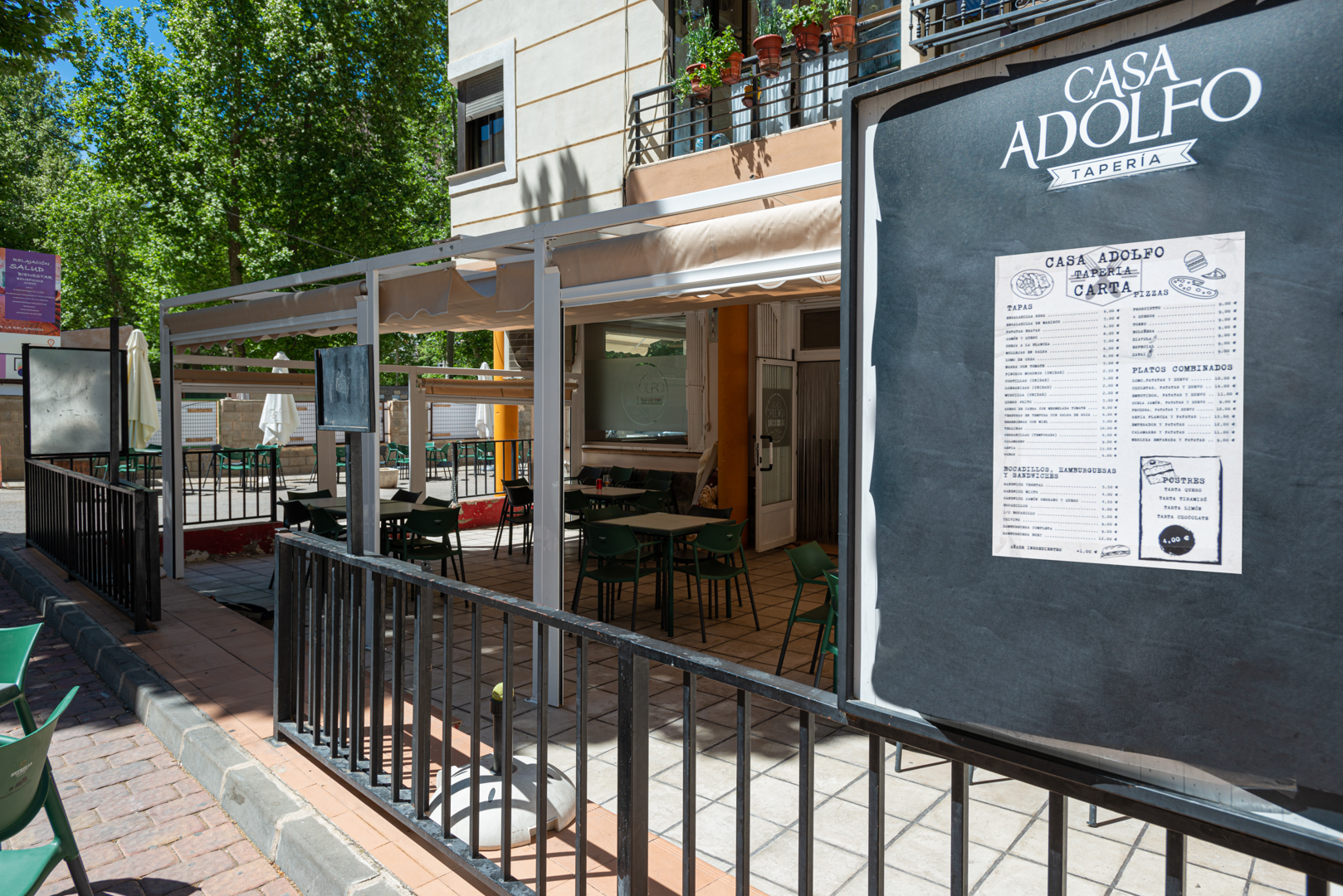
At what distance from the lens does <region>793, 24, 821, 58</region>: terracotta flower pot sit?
749 centimetres

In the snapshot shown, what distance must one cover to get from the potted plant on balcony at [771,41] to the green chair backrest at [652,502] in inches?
168

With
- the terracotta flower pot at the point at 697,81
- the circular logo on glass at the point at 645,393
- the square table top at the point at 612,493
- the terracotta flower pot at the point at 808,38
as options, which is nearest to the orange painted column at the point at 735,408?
the square table top at the point at 612,493

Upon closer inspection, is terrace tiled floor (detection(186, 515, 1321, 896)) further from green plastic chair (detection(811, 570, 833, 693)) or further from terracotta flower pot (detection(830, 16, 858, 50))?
terracotta flower pot (detection(830, 16, 858, 50))

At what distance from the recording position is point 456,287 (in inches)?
221

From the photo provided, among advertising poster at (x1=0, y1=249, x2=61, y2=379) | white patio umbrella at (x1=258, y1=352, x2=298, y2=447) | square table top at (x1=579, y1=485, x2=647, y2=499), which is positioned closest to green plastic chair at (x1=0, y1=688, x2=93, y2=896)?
square table top at (x1=579, y1=485, x2=647, y2=499)

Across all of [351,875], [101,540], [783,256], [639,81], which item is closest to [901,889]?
[351,875]

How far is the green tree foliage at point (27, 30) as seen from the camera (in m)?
8.23

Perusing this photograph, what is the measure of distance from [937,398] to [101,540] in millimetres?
7414

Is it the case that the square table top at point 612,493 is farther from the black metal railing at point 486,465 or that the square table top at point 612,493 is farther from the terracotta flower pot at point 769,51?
the terracotta flower pot at point 769,51

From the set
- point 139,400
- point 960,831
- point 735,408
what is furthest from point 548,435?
point 139,400

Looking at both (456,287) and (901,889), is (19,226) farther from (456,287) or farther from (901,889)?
(901,889)

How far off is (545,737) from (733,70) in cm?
736

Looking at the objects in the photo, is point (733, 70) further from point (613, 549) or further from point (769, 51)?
point (613, 549)

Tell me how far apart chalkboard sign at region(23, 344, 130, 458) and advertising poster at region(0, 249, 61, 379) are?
1181cm
